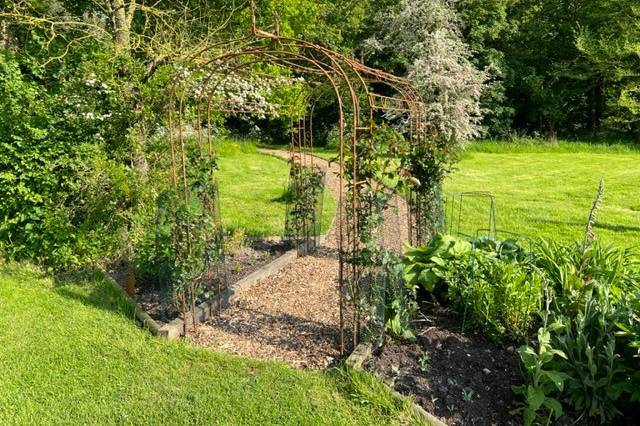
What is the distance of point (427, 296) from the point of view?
413 cm

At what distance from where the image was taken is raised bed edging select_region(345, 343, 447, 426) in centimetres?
276

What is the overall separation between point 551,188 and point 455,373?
8.56 m

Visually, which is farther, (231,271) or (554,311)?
(231,271)

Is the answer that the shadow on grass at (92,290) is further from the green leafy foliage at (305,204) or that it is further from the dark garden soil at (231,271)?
the green leafy foliage at (305,204)

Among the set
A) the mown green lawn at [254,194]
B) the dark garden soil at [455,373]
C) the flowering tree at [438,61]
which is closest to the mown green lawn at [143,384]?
the dark garden soil at [455,373]

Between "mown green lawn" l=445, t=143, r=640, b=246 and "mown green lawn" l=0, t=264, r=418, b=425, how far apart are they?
3.59 m

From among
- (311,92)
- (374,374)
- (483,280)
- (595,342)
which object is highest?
(311,92)

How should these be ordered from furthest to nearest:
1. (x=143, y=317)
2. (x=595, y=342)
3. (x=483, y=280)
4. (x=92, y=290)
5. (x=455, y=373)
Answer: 1. (x=92, y=290)
2. (x=143, y=317)
3. (x=483, y=280)
4. (x=455, y=373)
5. (x=595, y=342)

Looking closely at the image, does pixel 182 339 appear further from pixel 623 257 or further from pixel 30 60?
pixel 30 60

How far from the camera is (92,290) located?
15.7ft

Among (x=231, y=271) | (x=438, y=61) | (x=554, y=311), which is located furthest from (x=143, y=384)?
(x=438, y=61)

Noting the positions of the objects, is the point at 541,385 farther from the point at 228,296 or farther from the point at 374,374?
the point at 228,296

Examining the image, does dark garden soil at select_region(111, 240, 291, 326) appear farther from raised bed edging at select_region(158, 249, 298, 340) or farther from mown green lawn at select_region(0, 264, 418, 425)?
mown green lawn at select_region(0, 264, 418, 425)

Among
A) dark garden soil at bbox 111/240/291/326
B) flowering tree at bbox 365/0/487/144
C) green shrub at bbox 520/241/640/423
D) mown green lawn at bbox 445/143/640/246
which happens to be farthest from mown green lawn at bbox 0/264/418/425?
flowering tree at bbox 365/0/487/144
